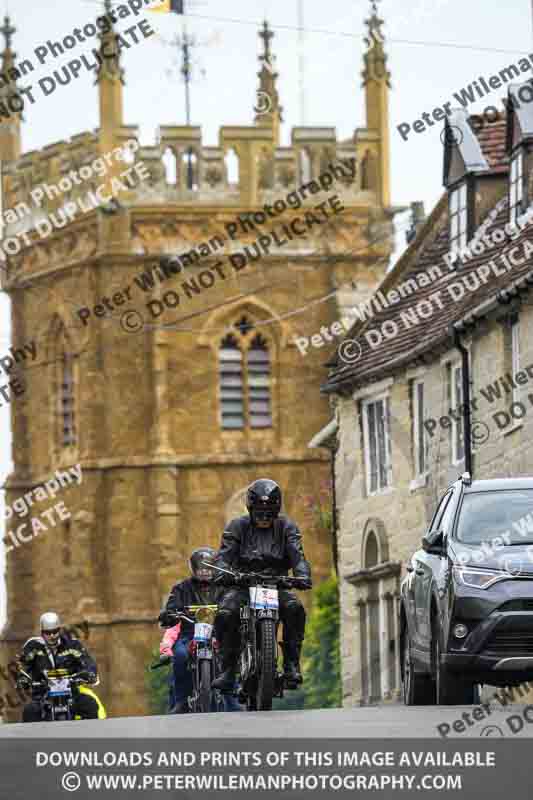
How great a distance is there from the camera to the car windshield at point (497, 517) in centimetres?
1800

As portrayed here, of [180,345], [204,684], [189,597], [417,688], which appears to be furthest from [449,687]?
[180,345]

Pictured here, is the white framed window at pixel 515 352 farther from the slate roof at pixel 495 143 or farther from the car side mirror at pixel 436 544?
the car side mirror at pixel 436 544

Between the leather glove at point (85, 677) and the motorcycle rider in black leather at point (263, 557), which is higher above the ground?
the motorcycle rider in black leather at point (263, 557)

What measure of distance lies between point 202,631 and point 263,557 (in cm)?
285

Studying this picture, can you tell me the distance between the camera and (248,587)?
58.5 feet

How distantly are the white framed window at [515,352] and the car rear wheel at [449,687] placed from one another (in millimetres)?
15487

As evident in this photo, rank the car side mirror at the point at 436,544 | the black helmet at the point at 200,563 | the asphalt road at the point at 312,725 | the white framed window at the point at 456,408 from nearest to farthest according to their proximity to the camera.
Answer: the asphalt road at the point at 312,725 → the car side mirror at the point at 436,544 → the black helmet at the point at 200,563 → the white framed window at the point at 456,408

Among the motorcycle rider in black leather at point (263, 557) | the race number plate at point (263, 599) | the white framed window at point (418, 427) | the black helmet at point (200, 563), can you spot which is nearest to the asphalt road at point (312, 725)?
the motorcycle rider in black leather at point (263, 557)

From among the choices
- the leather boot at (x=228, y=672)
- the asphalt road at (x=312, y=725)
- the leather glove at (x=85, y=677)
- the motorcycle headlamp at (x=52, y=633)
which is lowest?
the leather glove at (x=85, y=677)

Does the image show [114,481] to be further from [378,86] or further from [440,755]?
[440,755]

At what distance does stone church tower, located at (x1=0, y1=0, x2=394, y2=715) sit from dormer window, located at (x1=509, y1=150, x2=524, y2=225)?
37754mm

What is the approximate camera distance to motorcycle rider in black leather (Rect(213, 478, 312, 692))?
1770cm

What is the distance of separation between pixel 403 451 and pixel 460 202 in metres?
3.79

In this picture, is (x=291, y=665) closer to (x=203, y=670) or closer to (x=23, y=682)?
(x=203, y=670)
